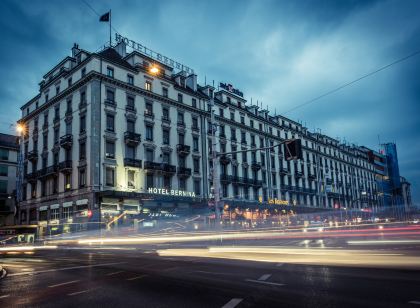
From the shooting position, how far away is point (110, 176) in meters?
34.6

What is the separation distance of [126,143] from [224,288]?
29.9 meters

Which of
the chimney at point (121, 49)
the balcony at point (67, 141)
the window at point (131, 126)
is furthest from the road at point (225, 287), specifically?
the chimney at point (121, 49)

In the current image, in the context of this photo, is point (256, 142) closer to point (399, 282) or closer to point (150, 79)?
point (150, 79)

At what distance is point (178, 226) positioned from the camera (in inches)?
1507

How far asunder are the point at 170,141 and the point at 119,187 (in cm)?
877

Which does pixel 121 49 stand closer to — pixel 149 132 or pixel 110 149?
pixel 149 132

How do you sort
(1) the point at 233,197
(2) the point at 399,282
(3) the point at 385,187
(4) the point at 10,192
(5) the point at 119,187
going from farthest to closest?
1. (3) the point at 385,187
2. (4) the point at 10,192
3. (1) the point at 233,197
4. (5) the point at 119,187
5. (2) the point at 399,282

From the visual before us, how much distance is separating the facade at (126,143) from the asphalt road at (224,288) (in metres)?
18.9

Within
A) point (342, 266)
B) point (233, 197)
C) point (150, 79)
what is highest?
point (150, 79)

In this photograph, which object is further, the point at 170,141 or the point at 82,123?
the point at 170,141

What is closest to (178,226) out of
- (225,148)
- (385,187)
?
(225,148)

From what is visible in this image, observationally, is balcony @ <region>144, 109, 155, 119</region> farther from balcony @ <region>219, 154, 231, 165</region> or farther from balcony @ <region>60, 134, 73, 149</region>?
balcony @ <region>219, 154, 231, 165</region>

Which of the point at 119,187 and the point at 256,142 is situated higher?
the point at 256,142

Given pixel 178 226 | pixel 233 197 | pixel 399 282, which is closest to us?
pixel 399 282
